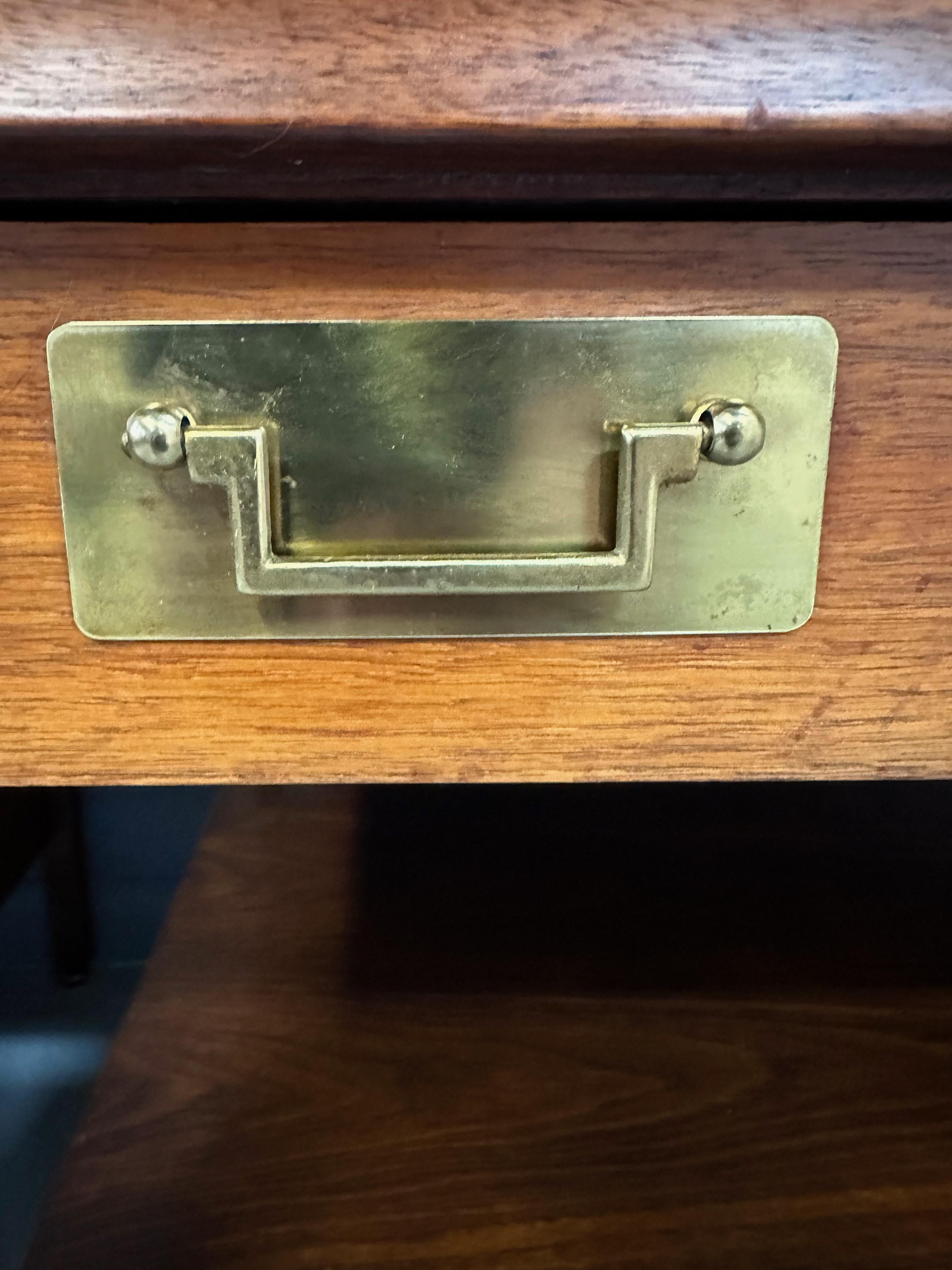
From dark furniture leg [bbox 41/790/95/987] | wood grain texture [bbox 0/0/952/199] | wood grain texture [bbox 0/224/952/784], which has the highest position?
wood grain texture [bbox 0/0/952/199]

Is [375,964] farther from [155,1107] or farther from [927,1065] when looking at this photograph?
[927,1065]

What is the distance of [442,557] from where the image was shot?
0.26 meters

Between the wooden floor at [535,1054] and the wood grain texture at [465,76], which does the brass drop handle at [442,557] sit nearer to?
the wood grain texture at [465,76]

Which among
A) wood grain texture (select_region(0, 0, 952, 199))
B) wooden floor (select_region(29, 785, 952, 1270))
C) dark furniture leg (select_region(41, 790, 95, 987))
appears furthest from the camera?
dark furniture leg (select_region(41, 790, 95, 987))

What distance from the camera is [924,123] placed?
22 centimetres

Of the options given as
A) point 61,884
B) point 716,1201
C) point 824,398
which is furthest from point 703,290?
point 61,884

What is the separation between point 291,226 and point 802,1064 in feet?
1.48

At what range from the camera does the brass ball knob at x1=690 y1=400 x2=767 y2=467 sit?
0.26 m

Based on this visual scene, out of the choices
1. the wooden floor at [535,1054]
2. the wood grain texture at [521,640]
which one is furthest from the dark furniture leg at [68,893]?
the wood grain texture at [521,640]

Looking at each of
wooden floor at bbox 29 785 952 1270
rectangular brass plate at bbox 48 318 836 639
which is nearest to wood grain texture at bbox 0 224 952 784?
rectangular brass plate at bbox 48 318 836 639

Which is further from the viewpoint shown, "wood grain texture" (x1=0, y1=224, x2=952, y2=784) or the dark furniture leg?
the dark furniture leg

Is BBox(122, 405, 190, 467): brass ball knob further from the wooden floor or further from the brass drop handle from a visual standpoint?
the wooden floor

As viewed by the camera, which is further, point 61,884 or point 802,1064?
point 61,884

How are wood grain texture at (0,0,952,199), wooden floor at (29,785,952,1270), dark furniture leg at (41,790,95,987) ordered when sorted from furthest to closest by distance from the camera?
dark furniture leg at (41,790,95,987) < wooden floor at (29,785,952,1270) < wood grain texture at (0,0,952,199)
